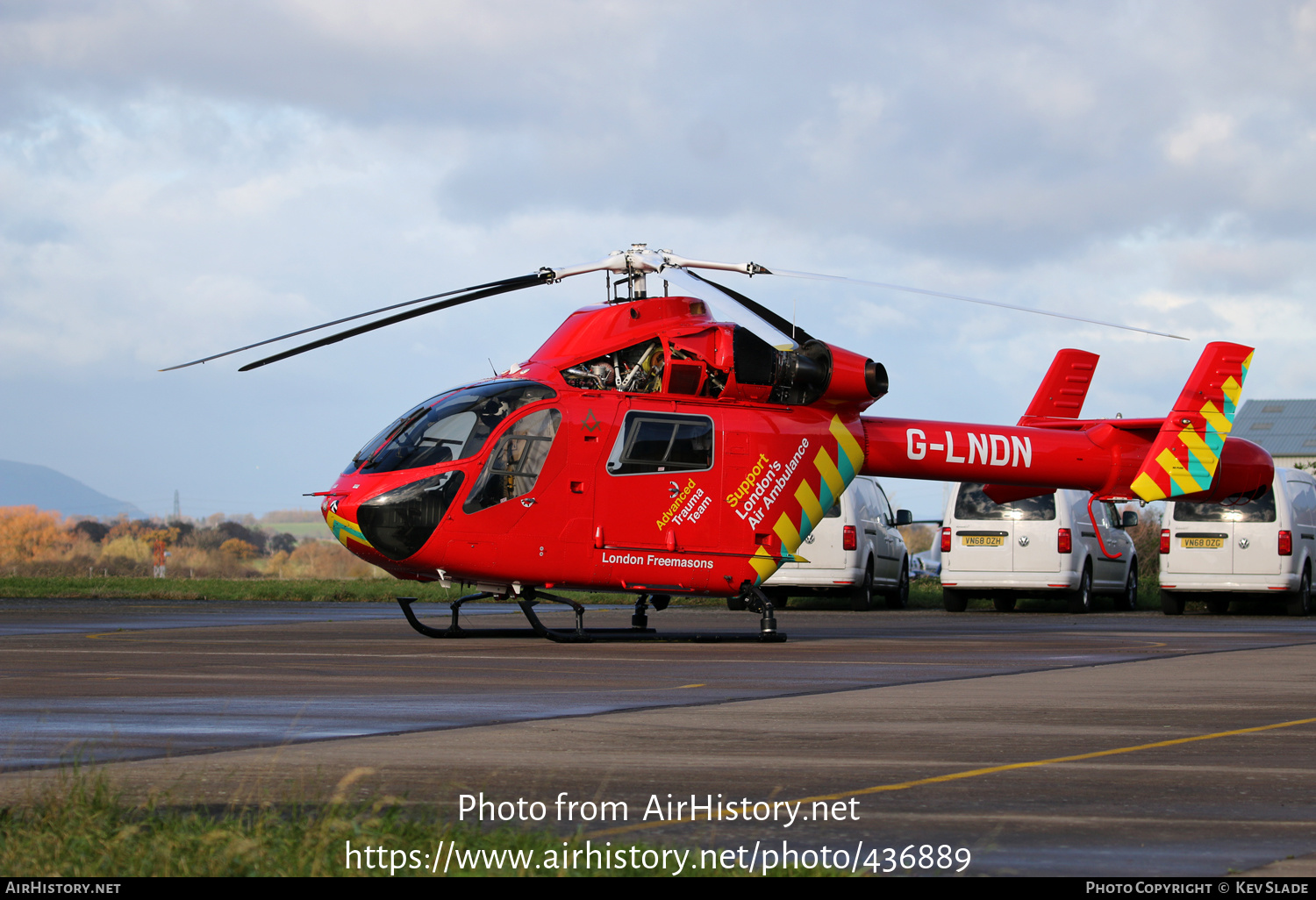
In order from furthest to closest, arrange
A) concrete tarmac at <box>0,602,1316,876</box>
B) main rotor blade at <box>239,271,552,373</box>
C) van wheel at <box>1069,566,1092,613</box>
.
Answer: van wheel at <box>1069,566,1092,613</box>
main rotor blade at <box>239,271,552,373</box>
concrete tarmac at <box>0,602,1316,876</box>

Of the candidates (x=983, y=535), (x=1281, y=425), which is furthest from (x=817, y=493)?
(x=1281, y=425)

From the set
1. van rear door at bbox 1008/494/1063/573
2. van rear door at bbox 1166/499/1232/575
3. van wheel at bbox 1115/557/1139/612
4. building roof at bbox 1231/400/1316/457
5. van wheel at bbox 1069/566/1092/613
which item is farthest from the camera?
building roof at bbox 1231/400/1316/457

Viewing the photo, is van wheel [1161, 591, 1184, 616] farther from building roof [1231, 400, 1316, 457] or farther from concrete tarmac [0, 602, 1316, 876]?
building roof [1231, 400, 1316, 457]

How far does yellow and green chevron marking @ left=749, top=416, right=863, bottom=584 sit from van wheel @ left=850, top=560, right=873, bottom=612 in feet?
28.2

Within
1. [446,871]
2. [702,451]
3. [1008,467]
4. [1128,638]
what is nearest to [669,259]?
[702,451]

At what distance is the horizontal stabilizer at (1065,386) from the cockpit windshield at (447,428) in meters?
8.06

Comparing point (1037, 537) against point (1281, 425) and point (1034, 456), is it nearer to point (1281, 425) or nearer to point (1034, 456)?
point (1034, 456)

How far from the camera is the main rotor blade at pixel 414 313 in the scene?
1443 centimetres

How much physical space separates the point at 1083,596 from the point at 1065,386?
21.7 ft

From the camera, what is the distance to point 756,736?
742 cm

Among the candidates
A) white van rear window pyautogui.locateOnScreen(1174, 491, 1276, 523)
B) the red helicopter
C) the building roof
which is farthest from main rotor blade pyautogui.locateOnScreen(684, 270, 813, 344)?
the building roof

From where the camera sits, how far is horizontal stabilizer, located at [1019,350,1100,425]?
20.0m
